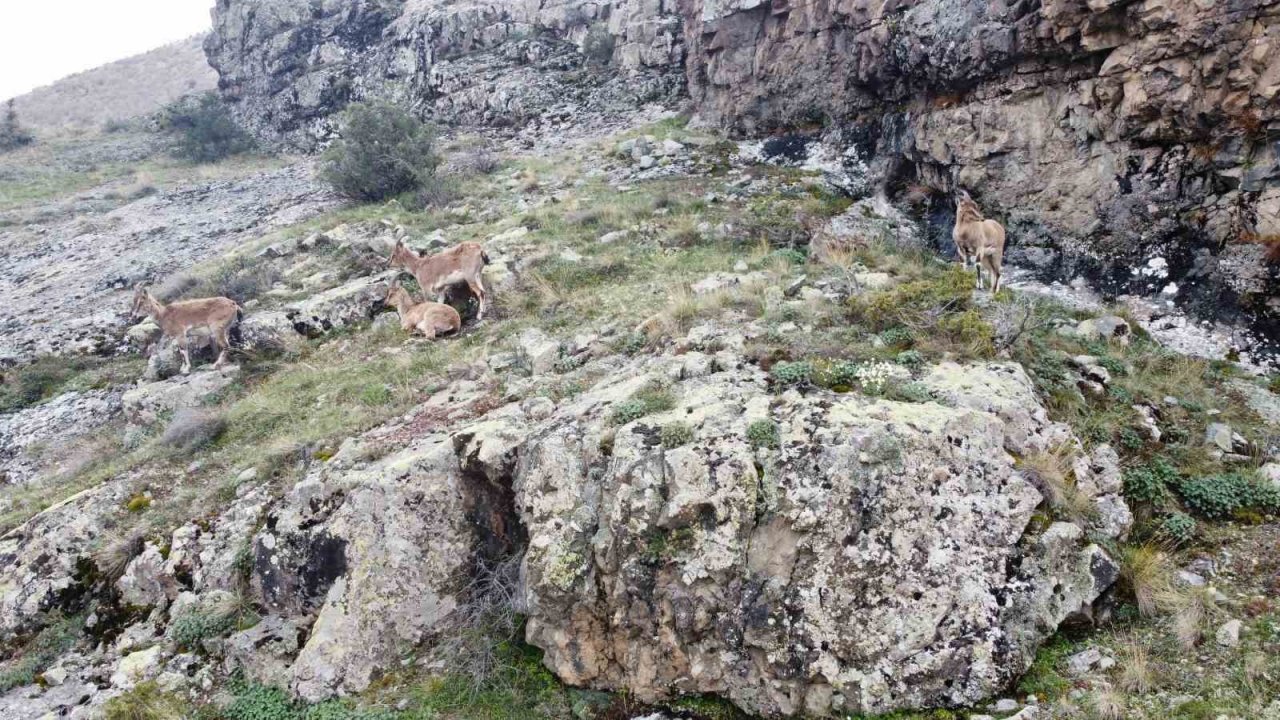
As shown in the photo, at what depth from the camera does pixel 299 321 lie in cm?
1289

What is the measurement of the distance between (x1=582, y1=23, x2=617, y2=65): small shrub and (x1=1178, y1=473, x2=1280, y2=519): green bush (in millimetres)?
25889

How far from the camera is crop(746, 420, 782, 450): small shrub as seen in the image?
5.89 m

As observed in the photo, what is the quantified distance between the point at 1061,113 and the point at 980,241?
2.99m

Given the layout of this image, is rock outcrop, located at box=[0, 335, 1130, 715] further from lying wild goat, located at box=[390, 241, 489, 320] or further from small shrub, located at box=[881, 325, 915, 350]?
lying wild goat, located at box=[390, 241, 489, 320]

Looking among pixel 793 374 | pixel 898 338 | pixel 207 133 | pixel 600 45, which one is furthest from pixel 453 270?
pixel 207 133

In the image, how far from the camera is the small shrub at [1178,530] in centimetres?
612

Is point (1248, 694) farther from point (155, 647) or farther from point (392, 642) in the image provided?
point (155, 647)

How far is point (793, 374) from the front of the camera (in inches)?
268

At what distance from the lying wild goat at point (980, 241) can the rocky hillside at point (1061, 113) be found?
54.8 inches

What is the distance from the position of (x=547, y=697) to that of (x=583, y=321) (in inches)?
235

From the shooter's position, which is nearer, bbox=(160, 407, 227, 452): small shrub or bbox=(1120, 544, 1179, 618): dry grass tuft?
bbox=(1120, 544, 1179, 618): dry grass tuft

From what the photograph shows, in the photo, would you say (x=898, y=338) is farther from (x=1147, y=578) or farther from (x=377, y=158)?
(x=377, y=158)

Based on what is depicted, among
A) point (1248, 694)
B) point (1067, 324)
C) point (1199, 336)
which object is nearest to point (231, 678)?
point (1248, 694)

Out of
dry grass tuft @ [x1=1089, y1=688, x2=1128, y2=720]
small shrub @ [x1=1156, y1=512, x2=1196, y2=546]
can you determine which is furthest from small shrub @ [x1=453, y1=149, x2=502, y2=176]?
dry grass tuft @ [x1=1089, y1=688, x2=1128, y2=720]
